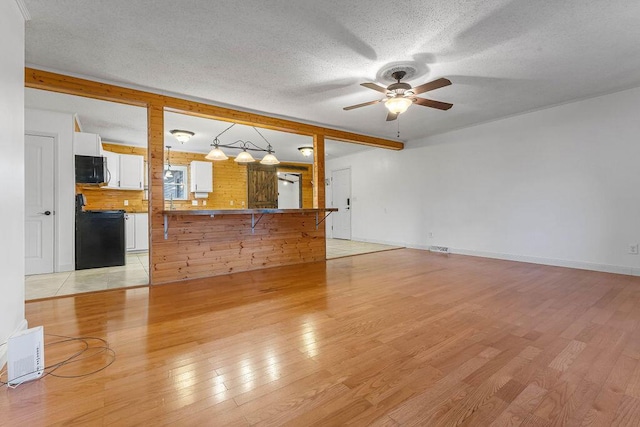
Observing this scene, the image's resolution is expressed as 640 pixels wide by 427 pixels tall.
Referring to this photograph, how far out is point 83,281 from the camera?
13.2 feet

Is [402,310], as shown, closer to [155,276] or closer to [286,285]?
[286,285]

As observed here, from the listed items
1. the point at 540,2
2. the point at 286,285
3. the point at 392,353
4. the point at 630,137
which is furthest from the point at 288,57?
the point at 630,137

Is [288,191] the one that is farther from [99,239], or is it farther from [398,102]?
[398,102]

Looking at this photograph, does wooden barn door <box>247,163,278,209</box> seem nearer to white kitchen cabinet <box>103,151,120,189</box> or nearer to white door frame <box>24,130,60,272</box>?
white kitchen cabinet <box>103,151,120,189</box>

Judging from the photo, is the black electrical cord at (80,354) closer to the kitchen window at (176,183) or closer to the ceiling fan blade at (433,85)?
the ceiling fan blade at (433,85)

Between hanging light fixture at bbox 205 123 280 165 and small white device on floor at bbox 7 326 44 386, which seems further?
hanging light fixture at bbox 205 123 280 165

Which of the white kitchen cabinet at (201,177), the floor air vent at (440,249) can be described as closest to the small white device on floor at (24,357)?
the white kitchen cabinet at (201,177)

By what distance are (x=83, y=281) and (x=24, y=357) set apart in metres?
2.83

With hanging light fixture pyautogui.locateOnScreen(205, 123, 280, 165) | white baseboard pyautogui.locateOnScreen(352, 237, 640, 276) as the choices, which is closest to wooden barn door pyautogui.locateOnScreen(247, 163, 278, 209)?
hanging light fixture pyautogui.locateOnScreen(205, 123, 280, 165)

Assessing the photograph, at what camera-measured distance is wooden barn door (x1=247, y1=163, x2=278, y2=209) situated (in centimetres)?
848

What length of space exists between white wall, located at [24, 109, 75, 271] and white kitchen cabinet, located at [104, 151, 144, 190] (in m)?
1.46

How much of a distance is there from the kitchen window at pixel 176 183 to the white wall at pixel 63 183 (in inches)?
105

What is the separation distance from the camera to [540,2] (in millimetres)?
2320

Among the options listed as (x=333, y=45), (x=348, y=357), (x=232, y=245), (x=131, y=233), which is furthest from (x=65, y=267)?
(x=333, y=45)
